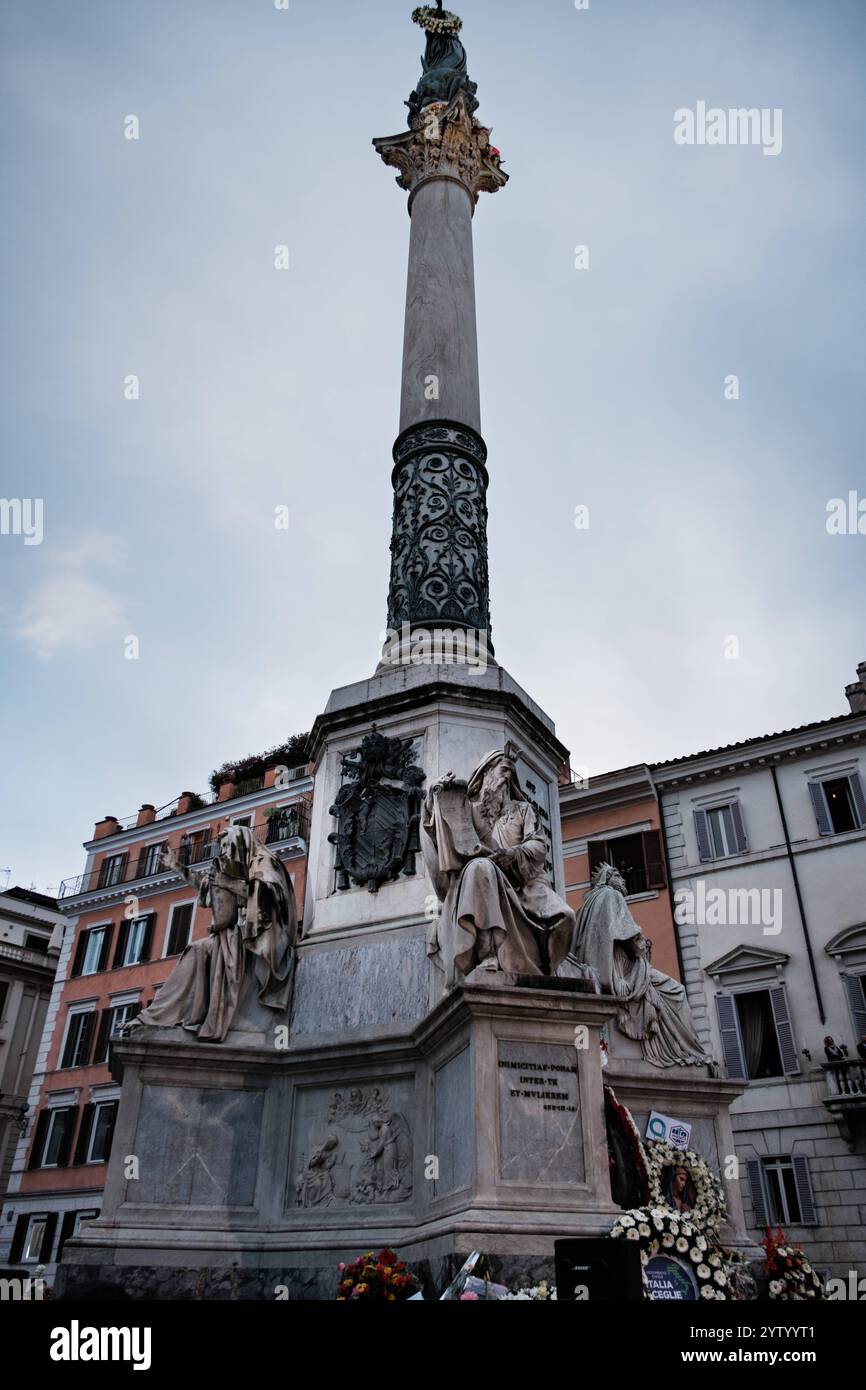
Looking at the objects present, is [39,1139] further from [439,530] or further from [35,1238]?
[439,530]

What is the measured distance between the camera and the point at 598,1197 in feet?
21.6

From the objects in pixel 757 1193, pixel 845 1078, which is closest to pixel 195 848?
pixel 757 1193

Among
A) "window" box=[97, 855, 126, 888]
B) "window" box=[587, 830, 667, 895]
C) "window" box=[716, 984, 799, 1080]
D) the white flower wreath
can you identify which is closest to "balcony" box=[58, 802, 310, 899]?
"window" box=[97, 855, 126, 888]

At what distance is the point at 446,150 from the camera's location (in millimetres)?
15492

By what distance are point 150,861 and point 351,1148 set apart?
31.3 meters

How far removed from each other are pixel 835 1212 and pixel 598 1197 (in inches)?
783

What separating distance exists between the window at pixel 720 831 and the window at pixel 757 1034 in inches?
162

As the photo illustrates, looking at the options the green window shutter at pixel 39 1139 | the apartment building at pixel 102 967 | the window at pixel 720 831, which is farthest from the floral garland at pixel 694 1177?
the green window shutter at pixel 39 1139

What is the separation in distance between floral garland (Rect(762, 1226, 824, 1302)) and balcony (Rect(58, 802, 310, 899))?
1001 inches

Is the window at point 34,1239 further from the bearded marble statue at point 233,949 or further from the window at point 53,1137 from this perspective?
the bearded marble statue at point 233,949

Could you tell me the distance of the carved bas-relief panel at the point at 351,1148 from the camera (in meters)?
7.81

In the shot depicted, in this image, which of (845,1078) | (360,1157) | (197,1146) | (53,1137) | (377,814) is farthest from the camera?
(53,1137)
